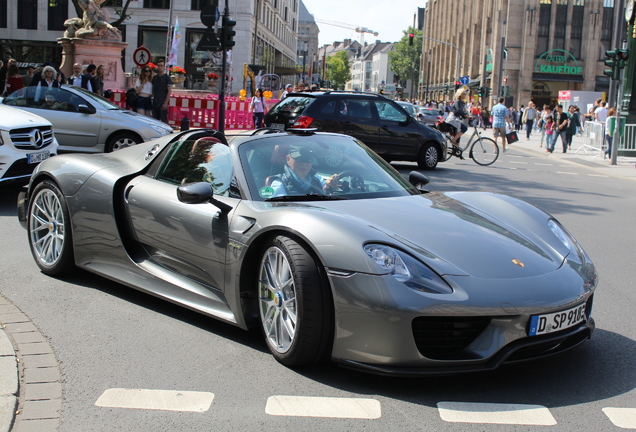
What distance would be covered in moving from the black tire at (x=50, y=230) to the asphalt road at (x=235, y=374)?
0.14 metres

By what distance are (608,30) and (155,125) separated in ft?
187

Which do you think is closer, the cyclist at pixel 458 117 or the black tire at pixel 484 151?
the cyclist at pixel 458 117

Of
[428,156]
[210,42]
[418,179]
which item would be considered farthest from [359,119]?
[418,179]

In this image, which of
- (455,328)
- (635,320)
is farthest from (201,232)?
(635,320)

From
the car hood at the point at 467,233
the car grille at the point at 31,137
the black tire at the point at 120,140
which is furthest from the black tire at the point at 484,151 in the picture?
the car hood at the point at 467,233

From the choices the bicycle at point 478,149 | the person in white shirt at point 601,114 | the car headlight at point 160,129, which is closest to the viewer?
the car headlight at point 160,129

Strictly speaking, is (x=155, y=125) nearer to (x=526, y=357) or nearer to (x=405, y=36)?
(x=526, y=357)

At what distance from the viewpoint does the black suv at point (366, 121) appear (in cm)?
1506

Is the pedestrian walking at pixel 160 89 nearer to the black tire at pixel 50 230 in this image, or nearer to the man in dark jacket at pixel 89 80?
the man in dark jacket at pixel 89 80

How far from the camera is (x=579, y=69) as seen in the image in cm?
6156

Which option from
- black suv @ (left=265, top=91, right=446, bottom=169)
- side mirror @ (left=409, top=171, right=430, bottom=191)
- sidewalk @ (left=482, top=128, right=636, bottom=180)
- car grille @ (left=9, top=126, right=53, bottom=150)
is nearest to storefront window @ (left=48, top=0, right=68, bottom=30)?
sidewalk @ (left=482, top=128, right=636, bottom=180)

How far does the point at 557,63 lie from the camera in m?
61.4

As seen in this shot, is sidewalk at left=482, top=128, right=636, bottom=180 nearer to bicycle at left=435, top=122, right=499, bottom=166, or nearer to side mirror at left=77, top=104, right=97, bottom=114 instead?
bicycle at left=435, top=122, right=499, bottom=166

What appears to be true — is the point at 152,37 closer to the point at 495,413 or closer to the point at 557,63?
the point at 557,63
